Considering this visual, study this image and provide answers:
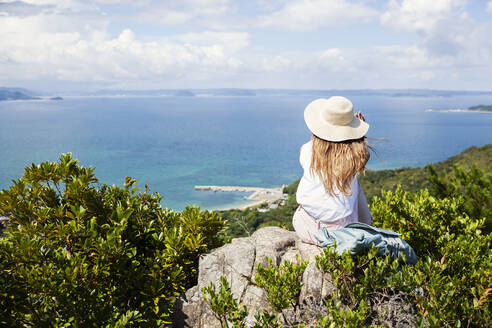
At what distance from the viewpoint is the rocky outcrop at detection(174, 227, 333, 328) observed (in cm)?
314

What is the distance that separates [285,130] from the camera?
132m

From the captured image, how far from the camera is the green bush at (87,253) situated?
2.58 metres

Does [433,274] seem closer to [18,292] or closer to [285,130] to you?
[18,292]

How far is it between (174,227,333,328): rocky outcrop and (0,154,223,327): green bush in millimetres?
224

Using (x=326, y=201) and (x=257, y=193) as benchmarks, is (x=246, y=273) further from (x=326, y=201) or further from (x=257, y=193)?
(x=257, y=193)

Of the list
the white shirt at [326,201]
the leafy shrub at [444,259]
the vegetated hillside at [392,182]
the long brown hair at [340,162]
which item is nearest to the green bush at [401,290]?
the leafy shrub at [444,259]

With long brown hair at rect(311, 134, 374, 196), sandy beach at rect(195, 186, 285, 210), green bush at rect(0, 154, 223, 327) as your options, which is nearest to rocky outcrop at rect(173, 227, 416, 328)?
green bush at rect(0, 154, 223, 327)

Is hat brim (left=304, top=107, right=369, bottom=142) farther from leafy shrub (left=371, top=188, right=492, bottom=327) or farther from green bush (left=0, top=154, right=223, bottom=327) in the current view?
green bush (left=0, top=154, right=223, bottom=327)

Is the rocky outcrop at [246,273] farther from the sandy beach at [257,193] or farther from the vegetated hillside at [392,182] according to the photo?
the sandy beach at [257,193]

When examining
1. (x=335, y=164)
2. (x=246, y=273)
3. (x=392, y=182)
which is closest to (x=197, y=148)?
(x=392, y=182)

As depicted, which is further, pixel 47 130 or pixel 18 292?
pixel 47 130

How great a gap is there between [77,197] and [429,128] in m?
159

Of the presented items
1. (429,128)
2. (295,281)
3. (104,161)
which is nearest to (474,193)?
(295,281)

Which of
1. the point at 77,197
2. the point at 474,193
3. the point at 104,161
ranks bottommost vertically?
the point at 104,161
